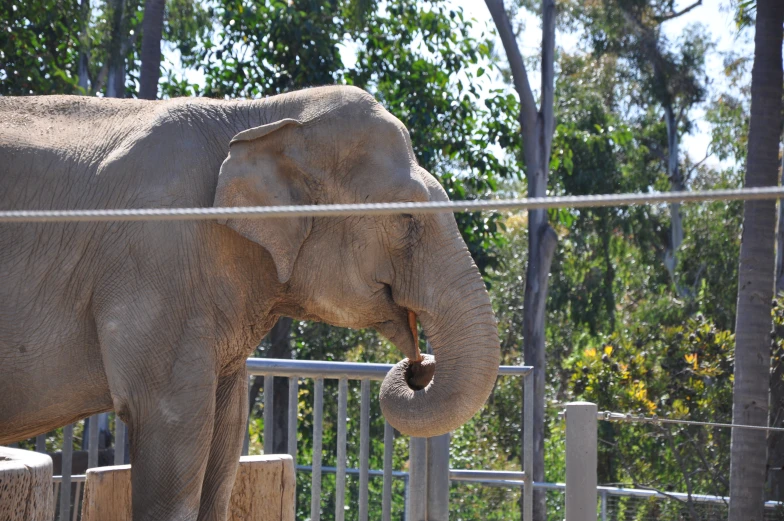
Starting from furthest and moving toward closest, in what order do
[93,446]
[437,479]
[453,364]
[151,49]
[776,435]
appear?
1. [151,49]
2. [776,435]
3. [93,446]
4. [437,479]
5. [453,364]

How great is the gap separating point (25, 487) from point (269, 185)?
1.74 meters

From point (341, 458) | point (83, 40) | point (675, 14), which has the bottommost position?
point (341, 458)

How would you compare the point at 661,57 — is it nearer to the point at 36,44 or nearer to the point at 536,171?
the point at 536,171

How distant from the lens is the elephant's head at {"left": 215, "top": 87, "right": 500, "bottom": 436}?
13.6 ft

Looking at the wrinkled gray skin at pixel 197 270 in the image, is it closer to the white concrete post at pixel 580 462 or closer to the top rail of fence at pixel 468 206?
→ the white concrete post at pixel 580 462

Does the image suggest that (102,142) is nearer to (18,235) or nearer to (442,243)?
(18,235)

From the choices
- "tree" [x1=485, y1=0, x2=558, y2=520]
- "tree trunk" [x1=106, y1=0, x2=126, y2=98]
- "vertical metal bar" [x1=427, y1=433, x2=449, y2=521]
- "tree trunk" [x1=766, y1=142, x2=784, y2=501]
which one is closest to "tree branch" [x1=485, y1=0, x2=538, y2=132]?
"tree" [x1=485, y1=0, x2=558, y2=520]

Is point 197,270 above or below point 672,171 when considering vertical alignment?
below

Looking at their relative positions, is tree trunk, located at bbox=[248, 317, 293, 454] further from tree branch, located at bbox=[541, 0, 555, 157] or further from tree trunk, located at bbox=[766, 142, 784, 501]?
tree trunk, located at bbox=[766, 142, 784, 501]

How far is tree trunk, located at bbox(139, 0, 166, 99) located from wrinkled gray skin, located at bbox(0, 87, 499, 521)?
536 centimetres

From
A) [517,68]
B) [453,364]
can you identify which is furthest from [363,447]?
[517,68]

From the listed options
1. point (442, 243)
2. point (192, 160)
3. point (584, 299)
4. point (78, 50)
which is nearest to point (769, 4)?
point (442, 243)

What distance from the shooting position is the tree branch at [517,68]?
1296cm

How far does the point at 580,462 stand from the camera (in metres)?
4.65
